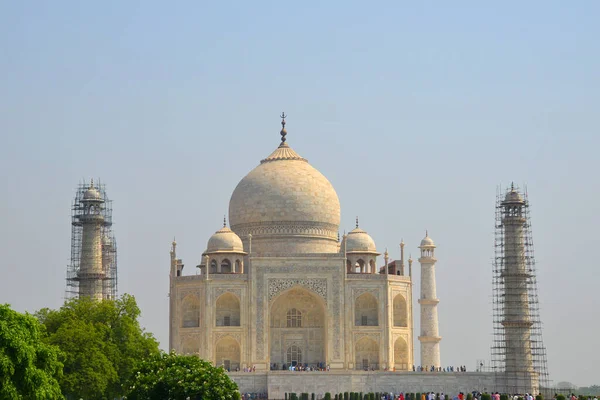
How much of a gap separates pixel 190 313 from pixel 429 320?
1045 centimetres

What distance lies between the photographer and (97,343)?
40281mm

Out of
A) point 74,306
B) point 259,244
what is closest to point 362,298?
point 259,244

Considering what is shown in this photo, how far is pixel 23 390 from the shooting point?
96.5 feet

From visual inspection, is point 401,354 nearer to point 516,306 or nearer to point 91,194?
point 516,306

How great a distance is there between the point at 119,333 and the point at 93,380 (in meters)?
3.62

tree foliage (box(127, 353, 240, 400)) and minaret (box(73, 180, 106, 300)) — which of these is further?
minaret (box(73, 180, 106, 300))

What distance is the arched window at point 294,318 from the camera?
180 feet

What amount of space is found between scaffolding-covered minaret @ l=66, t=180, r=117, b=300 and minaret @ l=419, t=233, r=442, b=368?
45.7 ft

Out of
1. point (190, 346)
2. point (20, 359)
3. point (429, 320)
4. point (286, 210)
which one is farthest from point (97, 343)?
point (429, 320)

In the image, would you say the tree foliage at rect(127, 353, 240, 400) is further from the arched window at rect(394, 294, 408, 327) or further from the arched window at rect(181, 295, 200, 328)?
the arched window at rect(394, 294, 408, 327)

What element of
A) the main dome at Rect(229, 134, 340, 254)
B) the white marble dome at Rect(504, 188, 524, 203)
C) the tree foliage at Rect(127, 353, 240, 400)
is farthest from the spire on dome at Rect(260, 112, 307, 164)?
the tree foliage at Rect(127, 353, 240, 400)

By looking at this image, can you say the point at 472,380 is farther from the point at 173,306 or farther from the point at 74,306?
the point at 74,306

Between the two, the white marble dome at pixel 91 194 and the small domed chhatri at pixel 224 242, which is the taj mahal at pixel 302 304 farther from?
the white marble dome at pixel 91 194

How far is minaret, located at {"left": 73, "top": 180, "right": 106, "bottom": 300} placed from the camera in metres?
53.5
